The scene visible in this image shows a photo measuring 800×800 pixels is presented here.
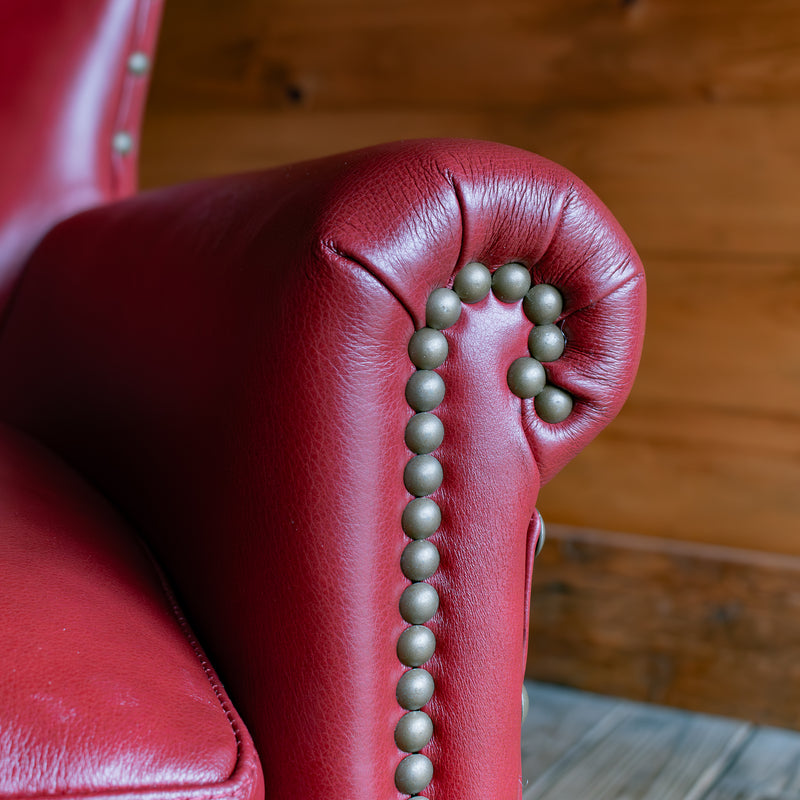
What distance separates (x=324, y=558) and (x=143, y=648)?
8 centimetres

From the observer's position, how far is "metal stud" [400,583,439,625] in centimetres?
39

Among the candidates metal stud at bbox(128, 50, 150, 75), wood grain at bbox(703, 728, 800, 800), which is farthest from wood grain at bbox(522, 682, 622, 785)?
metal stud at bbox(128, 50, 150, 75)

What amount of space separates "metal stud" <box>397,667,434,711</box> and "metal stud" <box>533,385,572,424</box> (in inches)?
4.8

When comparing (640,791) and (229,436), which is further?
(640,791)

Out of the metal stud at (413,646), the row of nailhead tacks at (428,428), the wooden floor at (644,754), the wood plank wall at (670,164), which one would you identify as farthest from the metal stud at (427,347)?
the wood plank wall at (670,164)

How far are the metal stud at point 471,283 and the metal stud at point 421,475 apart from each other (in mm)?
68

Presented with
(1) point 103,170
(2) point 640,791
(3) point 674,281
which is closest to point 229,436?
(1) point 103,170

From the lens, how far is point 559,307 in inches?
15.3

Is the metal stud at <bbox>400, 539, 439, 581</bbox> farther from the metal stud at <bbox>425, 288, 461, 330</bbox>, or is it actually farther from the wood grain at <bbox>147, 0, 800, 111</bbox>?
the wood grain at <bbox>147, 0, 800, 111</bbox>

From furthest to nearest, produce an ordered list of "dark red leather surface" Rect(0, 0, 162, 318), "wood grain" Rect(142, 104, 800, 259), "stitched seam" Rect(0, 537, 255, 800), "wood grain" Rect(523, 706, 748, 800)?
1. "wood grain" Rect(142, 104, 800, 259)
2. "wood grain" Rect(523, 706, 748, 800)
3. "dark red leather surface" Rect(0, 0, 162, 318)
4. "stitched seam" Rect(0, 537, 255, 800)

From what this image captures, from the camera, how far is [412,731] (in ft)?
1.28

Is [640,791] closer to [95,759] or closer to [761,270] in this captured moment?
[761,270]

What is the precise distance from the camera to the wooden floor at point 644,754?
0.96 meters

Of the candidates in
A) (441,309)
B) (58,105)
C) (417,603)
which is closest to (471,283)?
(441,309)
